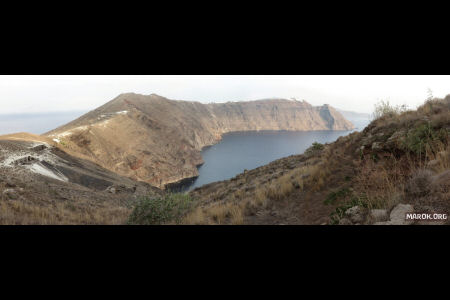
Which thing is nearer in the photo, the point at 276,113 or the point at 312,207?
the point at 312,207

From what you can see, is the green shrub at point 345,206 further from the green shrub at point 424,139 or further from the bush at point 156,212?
the bush at point 156,212

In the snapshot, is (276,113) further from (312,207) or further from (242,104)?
(312,207)

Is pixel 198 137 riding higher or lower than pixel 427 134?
higher

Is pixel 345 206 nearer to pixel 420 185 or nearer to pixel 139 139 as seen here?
pixel 420 185

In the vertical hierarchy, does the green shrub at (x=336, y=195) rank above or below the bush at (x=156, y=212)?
above

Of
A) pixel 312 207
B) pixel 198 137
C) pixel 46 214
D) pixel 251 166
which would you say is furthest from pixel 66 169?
pixel 198 137

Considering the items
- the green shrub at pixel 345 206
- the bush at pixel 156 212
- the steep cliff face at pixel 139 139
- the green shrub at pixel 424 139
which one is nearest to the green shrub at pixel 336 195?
the green shrub at pixel 345 206

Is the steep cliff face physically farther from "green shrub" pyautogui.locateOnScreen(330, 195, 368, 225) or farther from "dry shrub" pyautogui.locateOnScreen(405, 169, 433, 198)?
"dry shrub" pyautogui.locateOnScreen(405, 169, 433, 198)

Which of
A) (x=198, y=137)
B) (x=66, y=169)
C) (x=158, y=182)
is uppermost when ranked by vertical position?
(x=198, y=137)

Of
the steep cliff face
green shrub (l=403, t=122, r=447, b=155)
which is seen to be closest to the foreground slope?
green shrub (l=403, t=122, r=447, b=155)
